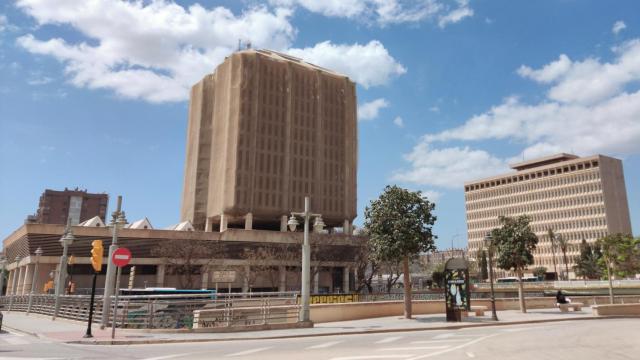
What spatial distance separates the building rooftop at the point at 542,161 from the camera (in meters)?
153

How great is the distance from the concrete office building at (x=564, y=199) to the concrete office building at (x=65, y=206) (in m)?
145

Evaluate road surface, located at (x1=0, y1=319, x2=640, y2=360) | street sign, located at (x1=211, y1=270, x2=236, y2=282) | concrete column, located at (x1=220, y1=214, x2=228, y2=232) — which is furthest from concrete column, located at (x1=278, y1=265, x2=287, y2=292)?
road surface, located at (x1=0, y1=319, x2=640, y2=360)

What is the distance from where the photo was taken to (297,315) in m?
24.8

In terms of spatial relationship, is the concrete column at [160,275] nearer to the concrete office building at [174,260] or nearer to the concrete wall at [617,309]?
the concrete office building at [174,260]

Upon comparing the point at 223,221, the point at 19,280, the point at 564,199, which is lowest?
the point at 19,280

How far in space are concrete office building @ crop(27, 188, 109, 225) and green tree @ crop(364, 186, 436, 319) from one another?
174264 mm

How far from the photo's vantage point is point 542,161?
158 meters

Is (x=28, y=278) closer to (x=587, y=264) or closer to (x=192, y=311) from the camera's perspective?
(x=192, y=311)

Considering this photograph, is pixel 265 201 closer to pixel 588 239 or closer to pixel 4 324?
pixel 4 324

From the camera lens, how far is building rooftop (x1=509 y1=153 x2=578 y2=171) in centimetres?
15325

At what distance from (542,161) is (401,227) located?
146840 mm

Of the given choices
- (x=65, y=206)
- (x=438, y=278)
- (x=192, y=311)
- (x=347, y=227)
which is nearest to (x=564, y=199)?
(x=438, y=278)

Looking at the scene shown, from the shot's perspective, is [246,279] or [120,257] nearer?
[120,257]

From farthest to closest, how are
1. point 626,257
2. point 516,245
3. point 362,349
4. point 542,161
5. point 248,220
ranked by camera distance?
point 542,161 → point 248,220 → point 626,257 → point 516,245 → point 362,349
